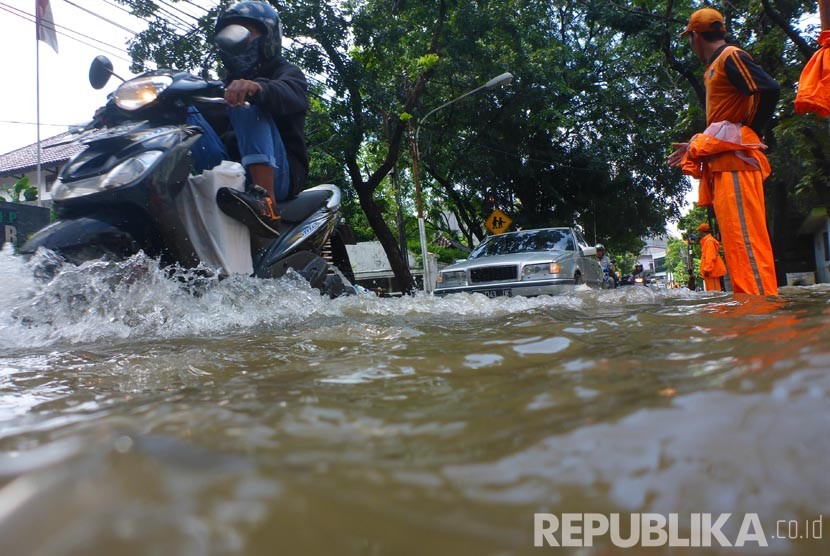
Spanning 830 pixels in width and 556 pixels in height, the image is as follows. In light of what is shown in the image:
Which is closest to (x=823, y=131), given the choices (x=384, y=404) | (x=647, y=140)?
(x=647, y=140)

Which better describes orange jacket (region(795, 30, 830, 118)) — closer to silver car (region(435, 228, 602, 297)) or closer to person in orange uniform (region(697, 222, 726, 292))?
silver car (region(435, 228, 602, 297))

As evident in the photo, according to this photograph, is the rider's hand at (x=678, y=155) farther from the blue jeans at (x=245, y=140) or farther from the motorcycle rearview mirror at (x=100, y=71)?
the motorcycle rearview mirror at (x=100, y=71)

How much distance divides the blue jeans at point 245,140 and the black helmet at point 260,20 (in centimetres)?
42

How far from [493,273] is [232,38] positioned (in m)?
4.46

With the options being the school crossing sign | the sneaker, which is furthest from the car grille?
the school crossing sign

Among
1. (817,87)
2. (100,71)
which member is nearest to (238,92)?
(100,71)

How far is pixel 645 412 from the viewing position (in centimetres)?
80

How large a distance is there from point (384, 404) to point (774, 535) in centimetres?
57

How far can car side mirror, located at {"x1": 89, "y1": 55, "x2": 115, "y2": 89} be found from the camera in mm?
3158

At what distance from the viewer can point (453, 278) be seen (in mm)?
7320

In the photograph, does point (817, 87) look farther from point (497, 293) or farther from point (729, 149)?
point (497, 293)

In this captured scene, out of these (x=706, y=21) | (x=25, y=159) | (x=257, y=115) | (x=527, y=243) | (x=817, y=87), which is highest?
(x=25, y=159)

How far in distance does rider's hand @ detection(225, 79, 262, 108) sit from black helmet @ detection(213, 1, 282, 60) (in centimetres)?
56

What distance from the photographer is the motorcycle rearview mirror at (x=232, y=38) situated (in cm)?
325
